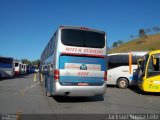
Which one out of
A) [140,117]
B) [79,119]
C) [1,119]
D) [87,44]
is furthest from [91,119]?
[87,44]

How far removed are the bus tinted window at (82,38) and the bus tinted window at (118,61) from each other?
10.1 meters

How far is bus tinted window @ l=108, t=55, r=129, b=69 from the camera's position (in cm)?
2453

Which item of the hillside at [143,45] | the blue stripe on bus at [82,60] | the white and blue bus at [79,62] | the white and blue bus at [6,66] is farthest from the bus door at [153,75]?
the hillside at [143,45]

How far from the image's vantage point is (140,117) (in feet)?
34.6

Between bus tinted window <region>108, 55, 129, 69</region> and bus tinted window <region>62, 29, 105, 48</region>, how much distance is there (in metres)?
10.1

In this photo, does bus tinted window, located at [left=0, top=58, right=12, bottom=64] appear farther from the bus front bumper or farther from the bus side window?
the bus front bumper

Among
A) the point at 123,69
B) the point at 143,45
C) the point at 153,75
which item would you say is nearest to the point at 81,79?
the point at 153,75

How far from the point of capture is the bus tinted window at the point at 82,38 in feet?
46.0

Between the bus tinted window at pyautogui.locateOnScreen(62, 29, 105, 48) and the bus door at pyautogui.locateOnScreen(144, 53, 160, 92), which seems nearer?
the bus tinted window at pyautogui.locateOnScreen(62, 29, 105, 48)

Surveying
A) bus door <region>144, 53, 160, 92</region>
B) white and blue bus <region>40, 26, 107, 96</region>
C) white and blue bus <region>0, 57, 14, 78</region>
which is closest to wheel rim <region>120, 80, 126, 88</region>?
bus door <region>144, 53, 160, 92</region>

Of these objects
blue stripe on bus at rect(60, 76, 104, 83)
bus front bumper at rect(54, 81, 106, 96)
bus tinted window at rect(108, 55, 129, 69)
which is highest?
bus tinted window at rect(108, 55, 129, 69)

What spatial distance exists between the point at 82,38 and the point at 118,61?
10844 mm

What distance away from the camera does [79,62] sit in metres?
14.2

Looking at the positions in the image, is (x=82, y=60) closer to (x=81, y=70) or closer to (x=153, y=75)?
(x=81, y=70)
